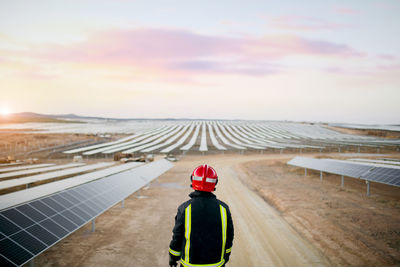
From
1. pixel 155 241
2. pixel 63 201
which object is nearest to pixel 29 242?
pixel 63 201

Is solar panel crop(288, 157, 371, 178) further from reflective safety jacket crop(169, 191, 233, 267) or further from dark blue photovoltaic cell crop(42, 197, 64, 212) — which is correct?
dark blue photovoltaic cell crop(42, 197, 64, 212)

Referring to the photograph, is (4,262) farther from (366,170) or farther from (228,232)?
(366,170)

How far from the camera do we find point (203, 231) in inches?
151

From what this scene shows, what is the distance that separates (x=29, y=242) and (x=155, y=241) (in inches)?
174

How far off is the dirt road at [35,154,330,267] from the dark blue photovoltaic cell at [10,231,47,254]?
179 cm

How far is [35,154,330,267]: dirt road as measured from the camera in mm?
8398

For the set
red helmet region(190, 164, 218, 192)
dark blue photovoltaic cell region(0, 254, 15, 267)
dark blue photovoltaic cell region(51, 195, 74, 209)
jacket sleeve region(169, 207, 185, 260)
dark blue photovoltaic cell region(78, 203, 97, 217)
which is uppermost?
red helmet region(190, 164, 218, 192)

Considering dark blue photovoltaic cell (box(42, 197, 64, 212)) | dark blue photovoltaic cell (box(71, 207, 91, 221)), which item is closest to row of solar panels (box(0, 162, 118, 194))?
dark blue photovoltaic cell (box(42, 197, 64, 212))

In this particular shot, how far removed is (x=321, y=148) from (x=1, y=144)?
198 ft

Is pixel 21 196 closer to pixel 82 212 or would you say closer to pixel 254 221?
pixel 82 212

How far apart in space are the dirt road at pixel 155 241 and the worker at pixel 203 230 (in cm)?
488

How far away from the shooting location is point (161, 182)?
22.6 m

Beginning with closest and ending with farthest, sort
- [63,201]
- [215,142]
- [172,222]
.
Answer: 1. [63,201]
2. [172,222]
3. [215,142]

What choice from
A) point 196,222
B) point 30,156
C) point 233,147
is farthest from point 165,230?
point 233,147
